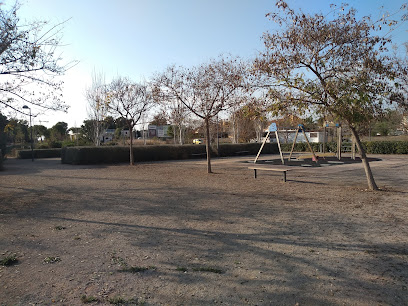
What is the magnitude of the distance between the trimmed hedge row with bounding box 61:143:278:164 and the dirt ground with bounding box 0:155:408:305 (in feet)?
40.8

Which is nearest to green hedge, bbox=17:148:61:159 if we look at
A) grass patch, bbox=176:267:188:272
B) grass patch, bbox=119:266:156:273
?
grass patch, bbox=119:266:156:273

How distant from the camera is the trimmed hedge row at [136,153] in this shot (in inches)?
808

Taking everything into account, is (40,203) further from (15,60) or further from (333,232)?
(333,232)

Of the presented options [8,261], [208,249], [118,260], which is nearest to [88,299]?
[118,260]

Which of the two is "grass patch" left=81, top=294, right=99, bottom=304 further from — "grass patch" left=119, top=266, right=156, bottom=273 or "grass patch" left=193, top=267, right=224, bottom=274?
"grass patch" left=193, top=267, right=224, bottom=274

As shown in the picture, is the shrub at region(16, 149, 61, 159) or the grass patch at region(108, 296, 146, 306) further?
the shrub at region(16, 149, 61, 159)

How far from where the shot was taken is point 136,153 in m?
22.2

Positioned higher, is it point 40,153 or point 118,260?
point 40,153

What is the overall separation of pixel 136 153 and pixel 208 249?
1841 cm

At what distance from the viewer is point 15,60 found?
8031 millimetres

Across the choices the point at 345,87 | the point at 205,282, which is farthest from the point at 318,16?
the point at 205,282

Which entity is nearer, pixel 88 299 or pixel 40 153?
pixel 88 299

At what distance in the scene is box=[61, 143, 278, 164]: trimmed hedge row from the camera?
67.4 feet

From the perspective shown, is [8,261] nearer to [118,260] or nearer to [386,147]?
[118,260]
